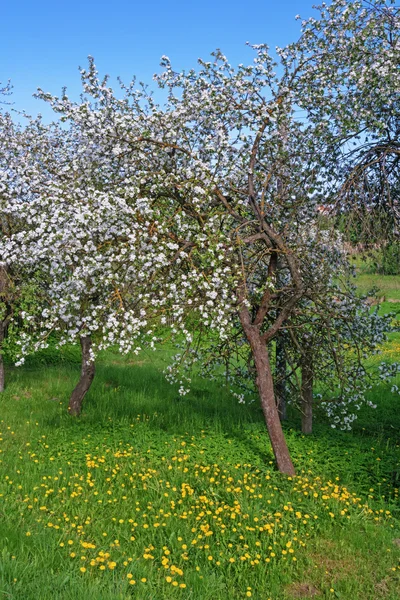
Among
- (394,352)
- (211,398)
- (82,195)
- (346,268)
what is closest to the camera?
(82,195)

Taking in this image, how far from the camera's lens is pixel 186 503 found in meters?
9.08

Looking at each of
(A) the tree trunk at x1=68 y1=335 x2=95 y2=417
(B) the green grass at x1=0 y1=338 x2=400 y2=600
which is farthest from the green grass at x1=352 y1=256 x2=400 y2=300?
(A) the tree trunk at x1=68 y1=335 x2=95 y2=417

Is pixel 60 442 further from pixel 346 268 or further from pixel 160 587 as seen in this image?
pixel 346 268

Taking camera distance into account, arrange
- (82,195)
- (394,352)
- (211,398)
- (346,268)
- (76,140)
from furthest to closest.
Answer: (394,352), (211,398), (76,140), (346,268), (82,195)

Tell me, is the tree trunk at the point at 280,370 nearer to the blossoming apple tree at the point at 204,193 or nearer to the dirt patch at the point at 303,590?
the blossoming apple tree at the point at 204,193

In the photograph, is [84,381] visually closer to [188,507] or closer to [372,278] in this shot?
[188,507]

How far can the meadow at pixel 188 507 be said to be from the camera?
269 inches

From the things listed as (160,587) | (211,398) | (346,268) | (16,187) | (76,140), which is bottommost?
(160,587)

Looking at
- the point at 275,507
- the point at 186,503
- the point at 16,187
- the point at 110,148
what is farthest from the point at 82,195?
the point at 275,507

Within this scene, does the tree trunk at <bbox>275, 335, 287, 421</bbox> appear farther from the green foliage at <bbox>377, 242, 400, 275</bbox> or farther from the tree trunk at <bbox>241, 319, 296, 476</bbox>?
the green foliage at <bbox>377, 242, 400, 275</bbox>

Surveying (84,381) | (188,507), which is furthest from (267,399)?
(84,381)

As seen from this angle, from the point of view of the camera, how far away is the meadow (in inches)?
269

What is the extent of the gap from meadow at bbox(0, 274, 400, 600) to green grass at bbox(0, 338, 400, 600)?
0.03 metres

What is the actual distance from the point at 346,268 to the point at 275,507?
4.78 meters
